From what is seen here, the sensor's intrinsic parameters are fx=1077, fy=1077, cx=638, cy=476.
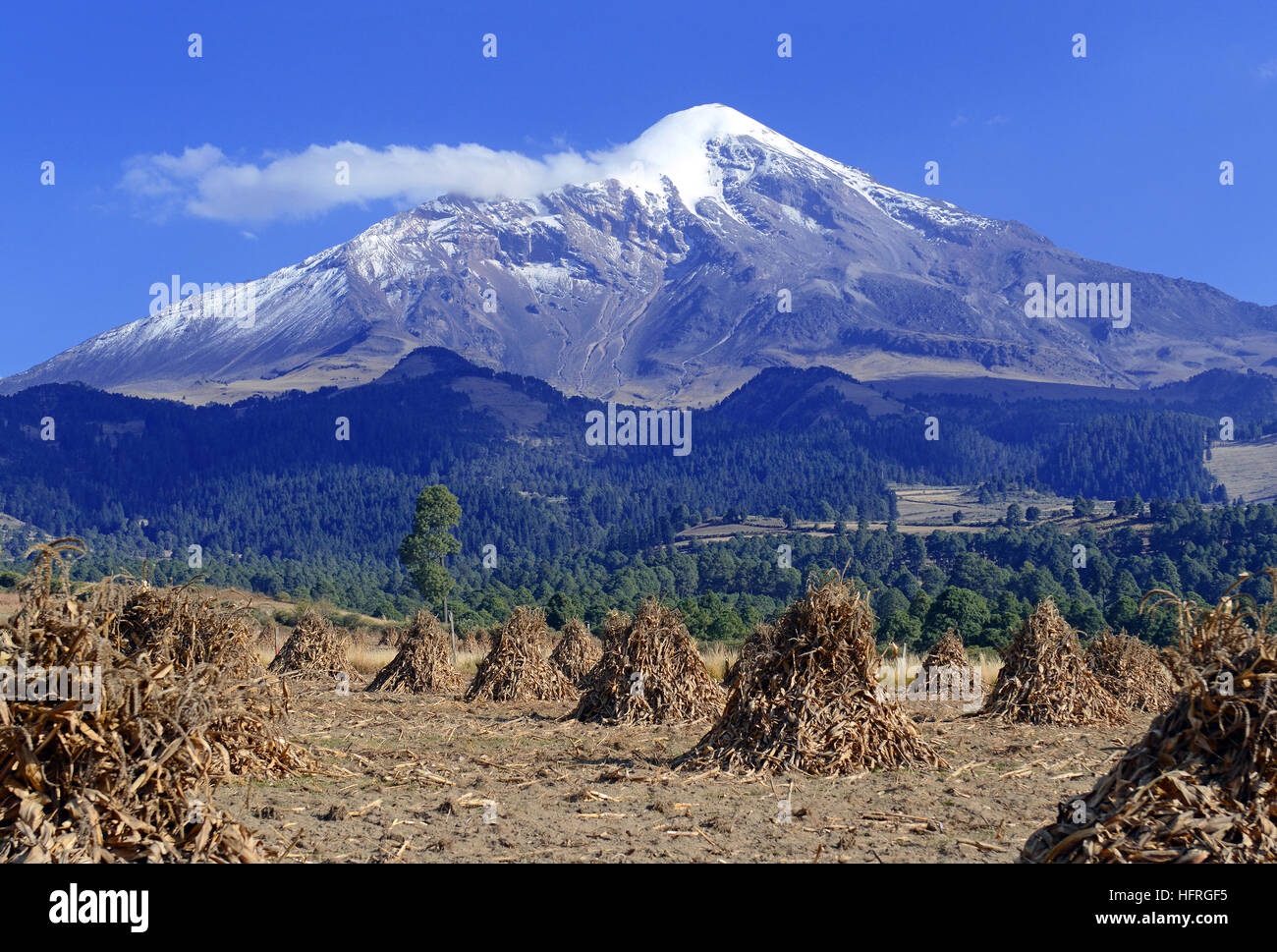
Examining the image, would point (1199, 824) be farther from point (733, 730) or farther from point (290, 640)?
point (290, 640)

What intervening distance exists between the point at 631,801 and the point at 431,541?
32.4m

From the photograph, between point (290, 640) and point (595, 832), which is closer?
point (595, 832)

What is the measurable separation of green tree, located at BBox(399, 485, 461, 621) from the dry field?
26.3m

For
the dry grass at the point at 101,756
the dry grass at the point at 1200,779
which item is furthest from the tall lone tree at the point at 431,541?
the dry grass at the point at 1200,779

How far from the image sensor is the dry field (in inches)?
294

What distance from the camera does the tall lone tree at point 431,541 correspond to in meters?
39.9

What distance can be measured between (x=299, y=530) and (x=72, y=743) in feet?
615

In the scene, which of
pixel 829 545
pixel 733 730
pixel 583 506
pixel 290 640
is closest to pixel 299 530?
pixel 583 506

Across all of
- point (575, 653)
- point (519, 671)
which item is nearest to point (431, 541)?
point (575, 653)

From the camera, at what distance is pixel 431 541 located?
40688mm

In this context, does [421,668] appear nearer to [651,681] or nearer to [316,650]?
[316,650]

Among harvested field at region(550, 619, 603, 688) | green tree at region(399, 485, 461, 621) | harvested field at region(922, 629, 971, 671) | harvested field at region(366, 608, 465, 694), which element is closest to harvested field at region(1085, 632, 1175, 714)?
harvested field at region(922, 629, 971, 671)

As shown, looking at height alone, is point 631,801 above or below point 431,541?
below
